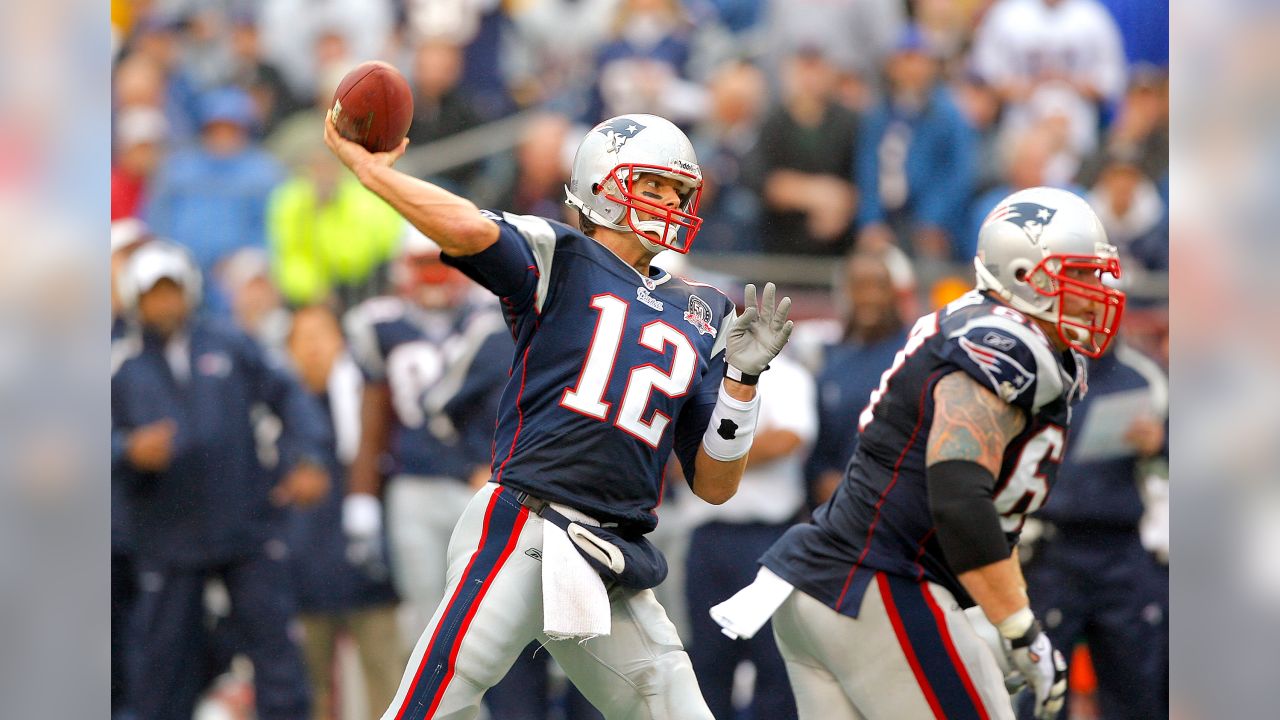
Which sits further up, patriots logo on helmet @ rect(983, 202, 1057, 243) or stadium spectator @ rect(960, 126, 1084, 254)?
patriots logo on helmet @ rect(983, 202, 1057, 243)

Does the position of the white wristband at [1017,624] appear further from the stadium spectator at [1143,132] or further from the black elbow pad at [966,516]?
the stadium spectator at [1143,132]

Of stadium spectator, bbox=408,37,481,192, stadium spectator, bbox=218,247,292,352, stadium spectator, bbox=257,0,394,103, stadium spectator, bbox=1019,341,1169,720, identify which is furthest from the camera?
stadium spectator, bbox=257,0,394,103

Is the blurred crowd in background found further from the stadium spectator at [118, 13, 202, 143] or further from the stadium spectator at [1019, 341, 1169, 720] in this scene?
the stadium spectator at [1019, 341, 1169, 720]

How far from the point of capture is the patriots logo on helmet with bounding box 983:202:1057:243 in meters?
3.86

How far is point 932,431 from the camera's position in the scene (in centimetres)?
368

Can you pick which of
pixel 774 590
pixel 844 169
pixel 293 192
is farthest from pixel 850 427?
pixel 293 192

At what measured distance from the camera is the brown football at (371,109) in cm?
370

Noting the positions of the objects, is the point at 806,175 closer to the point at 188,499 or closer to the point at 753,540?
the point at 753,540

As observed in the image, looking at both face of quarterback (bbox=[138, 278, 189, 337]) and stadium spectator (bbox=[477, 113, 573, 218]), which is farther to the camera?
stadium spectator (bbox=[477, 113, 573, 218])

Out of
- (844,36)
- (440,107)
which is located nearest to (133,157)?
(440,107)

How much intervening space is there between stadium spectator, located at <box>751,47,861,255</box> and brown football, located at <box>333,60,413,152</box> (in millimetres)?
4473

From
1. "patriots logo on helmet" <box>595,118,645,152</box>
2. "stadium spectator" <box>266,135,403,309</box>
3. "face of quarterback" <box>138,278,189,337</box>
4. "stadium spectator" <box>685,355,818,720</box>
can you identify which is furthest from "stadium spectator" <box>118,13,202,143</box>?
A: "patriots logo on helmet" <box>595,118,645,152</box>
